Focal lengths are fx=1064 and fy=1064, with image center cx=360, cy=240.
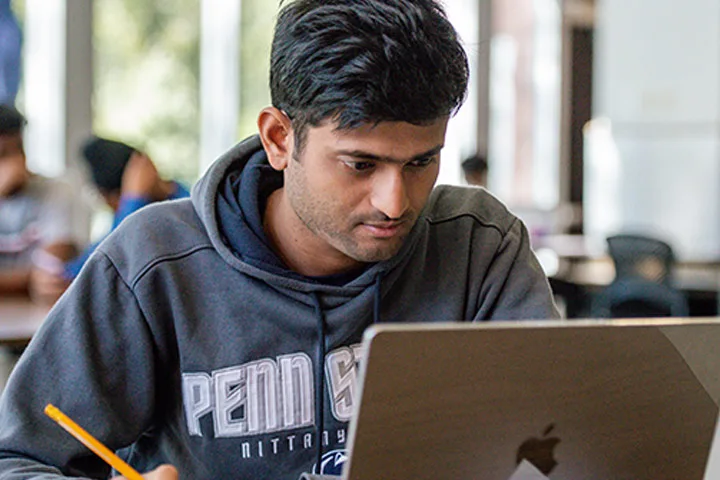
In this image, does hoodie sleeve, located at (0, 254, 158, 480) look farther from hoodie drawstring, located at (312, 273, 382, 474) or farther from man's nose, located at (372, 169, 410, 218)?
man's nose, located at (372, 169, 410, 218)

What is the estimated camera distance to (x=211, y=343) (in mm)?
1303

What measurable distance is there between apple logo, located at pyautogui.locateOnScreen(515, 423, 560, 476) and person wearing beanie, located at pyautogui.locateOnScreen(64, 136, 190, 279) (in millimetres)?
2359

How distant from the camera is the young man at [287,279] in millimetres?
1191

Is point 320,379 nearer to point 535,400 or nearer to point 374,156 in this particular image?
point 374,156

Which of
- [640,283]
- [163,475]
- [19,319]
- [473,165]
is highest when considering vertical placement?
[473,165]

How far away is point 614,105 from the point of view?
19.9ft

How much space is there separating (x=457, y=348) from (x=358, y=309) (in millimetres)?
526

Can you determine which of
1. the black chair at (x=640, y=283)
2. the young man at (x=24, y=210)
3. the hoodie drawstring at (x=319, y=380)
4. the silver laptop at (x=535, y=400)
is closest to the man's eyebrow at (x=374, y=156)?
the hoodie drawstring at (x=319, y=380)

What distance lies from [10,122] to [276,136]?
265 centimetres

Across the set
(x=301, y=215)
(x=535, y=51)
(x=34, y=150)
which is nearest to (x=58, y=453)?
(x=301, y=215)

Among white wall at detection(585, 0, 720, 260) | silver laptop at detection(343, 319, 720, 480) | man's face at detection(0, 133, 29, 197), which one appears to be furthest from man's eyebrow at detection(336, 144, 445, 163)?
white wall at detection(585, 0, 720, 260)

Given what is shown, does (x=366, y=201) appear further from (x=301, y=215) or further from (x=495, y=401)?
(x=495, y=401)

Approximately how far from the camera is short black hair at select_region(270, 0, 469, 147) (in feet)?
3.84

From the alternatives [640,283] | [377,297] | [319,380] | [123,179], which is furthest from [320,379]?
[640,283]
